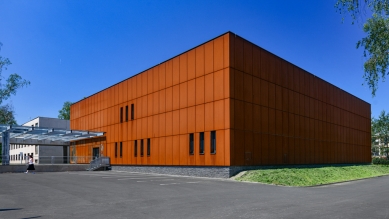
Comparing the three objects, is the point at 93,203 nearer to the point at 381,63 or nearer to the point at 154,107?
the point at 381,63

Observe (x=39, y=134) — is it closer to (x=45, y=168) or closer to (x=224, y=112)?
(x=45, y=168)

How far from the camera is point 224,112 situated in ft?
82.5

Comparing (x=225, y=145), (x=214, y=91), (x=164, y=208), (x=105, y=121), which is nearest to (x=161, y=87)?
(x=214, y=91)

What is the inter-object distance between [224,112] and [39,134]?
26.6m

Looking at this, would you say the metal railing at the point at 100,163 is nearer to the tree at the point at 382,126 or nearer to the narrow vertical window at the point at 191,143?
the narrow vertical window at the point at 191,143

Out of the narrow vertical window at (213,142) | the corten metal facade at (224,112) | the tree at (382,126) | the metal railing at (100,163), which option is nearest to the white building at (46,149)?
the metal railing at (100,163)

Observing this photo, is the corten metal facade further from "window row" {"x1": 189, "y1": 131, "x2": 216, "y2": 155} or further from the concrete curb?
the concrete curb

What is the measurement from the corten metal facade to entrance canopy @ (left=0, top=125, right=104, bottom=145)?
109 inches

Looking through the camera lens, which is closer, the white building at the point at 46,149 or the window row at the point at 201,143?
the window row at the point at 201,143

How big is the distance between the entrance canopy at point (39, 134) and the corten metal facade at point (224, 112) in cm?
276

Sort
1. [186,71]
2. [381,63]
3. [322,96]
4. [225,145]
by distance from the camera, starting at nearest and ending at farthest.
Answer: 1. [381,63]
2. [225,145]
3. [186,71]
4. [322,96]

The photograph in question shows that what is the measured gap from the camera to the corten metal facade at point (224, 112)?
84.7 feet

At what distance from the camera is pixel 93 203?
39.2ft

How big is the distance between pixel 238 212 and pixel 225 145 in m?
14.3
